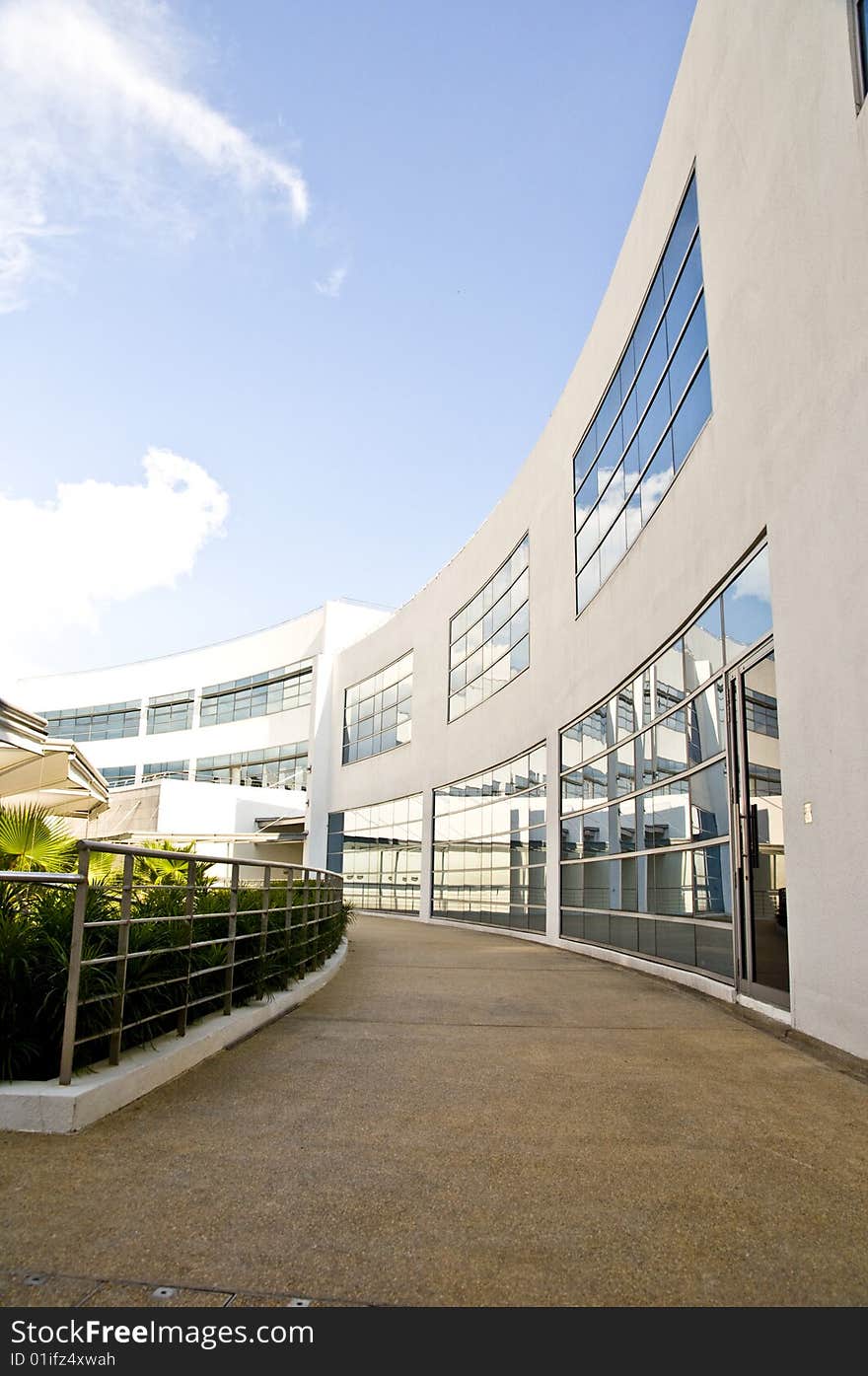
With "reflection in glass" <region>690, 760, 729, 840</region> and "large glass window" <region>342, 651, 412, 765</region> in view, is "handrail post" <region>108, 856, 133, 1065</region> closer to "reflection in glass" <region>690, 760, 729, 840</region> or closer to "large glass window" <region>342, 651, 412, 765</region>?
"reflection in glass" <region>690, 760, 729, 840</region>

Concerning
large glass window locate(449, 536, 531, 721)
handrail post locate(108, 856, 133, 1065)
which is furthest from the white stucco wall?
large glass window locate(449, 536, 531, 721)

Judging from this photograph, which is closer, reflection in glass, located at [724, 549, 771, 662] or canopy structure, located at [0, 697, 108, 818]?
reflection in glass, located at [724, 549, 771, 662]

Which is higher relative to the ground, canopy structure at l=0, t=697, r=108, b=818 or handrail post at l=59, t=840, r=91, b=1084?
canopy structure at l=0, t=697, r=108, b=818

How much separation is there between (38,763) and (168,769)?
3048 centimetres

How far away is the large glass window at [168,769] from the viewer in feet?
148

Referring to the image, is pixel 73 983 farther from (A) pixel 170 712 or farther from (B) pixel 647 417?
(A) pixel 170 712

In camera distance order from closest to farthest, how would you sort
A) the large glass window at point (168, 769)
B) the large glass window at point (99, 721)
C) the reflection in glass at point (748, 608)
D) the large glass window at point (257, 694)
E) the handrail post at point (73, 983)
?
1. the handrail post at point (73, 983)
2. the reflection in glass at point (748, 608)
3. the large glass window at point (257, 694)
4. the large glass window at point (168, 769)
5. the large glass window at point (99, 721)

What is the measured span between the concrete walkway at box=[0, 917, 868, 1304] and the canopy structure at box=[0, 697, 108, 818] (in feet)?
23.4

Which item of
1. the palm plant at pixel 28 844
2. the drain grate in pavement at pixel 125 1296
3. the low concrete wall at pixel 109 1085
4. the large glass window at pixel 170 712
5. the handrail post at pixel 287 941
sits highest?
the large glass window at pixel 170 712

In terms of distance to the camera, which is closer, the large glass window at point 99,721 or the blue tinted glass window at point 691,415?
the blue tinted glass window at point 691,415

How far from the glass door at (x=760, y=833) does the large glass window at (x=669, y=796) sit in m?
0.08

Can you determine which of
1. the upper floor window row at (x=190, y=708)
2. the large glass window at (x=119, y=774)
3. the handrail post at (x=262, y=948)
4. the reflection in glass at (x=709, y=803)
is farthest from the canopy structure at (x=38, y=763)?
the large glass window at (x=119, y=774)

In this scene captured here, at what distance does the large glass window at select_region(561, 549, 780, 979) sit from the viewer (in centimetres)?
880

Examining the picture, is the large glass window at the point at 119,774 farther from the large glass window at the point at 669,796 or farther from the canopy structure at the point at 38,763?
the large glass window at the point at 669,796
